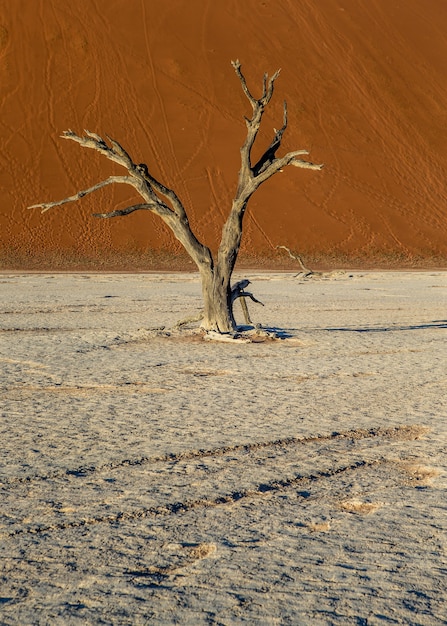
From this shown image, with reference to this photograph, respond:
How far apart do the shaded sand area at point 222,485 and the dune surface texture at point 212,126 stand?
87.5ft

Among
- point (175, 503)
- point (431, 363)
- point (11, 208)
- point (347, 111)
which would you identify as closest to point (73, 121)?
point (11, 208)

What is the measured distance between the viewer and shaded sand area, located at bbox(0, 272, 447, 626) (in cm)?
338

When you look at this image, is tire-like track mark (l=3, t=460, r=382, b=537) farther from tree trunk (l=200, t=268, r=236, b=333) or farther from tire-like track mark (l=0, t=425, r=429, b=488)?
tree trunk (l=200, t=268, r=236, b=333)

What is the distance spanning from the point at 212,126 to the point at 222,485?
4071cm

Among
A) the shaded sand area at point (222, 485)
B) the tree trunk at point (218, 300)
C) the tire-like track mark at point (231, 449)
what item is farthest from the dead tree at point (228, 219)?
the tire-like track mark at point (231, 449)

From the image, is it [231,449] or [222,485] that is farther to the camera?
[231,449]

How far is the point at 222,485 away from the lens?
4.86 meters

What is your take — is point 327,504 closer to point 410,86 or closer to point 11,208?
point 11,208

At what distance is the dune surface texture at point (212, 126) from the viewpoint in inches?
1540

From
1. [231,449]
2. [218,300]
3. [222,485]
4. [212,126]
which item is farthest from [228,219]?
[212,126]

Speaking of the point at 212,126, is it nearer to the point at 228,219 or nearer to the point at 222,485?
the point at 228,219

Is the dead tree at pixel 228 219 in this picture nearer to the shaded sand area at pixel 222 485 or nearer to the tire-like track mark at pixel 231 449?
the shaded sand area at pixel 222 485

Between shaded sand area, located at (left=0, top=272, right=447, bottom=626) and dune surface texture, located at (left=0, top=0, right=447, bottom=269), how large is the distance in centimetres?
2667

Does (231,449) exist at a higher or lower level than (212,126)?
lower
